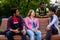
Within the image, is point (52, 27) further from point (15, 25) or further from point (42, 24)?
point (15, 25)

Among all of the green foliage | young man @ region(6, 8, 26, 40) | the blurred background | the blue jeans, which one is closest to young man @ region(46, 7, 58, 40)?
the blue jeans

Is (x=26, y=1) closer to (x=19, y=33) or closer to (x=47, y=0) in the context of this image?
(x=47, y=0)

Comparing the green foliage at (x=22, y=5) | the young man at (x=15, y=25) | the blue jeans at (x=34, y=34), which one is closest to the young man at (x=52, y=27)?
the blue jeans at (x=34, y=34)

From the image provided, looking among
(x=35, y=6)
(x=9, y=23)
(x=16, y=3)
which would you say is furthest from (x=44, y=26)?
(x=16, y=3)

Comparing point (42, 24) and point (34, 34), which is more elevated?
point (42, 24)

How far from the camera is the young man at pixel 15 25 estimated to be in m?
9.75

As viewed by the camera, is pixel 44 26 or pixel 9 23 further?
pixel 44 26

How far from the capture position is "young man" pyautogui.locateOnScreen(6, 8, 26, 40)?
384 inches

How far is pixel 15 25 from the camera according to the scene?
9852 millimetres

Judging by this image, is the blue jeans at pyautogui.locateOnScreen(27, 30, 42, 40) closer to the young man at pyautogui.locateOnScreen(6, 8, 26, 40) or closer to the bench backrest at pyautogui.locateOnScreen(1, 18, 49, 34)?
the young man at pyautogui.locateOnScreen(6, 8, 26, 40)

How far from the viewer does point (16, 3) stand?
52.3 feet

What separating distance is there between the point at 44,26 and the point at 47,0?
15.5ft

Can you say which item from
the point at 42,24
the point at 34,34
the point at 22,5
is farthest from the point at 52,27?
the point at 22,5

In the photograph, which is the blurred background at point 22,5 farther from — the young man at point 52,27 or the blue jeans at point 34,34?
the blue jeans at point 34,34
